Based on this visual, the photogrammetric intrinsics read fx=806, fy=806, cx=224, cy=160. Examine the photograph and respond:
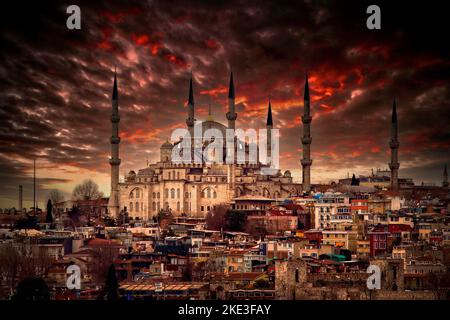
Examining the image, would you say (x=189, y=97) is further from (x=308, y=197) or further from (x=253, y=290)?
(x=253, y=290)

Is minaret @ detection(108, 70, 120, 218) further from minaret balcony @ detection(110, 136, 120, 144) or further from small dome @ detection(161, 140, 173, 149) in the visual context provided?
small dome @ detection(161, 140, 173, 149)

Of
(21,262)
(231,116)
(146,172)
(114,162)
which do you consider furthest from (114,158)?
(21,262)

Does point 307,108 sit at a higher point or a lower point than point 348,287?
higher

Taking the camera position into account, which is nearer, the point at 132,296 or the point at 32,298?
the point at 32,298

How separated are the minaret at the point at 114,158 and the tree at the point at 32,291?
8893mm

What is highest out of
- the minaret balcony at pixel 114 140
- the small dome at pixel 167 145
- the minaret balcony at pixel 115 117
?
the minaret balcony at pixel 115 117

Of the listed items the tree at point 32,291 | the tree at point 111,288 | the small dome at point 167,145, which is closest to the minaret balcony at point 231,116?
the small dome at point 167,145

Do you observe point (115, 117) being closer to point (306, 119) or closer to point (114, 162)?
point (114, 162)

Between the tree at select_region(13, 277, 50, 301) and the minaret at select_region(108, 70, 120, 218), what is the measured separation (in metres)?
8.89

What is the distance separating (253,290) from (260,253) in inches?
135

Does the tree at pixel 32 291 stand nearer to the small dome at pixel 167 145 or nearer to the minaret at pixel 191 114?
the minaret at pixel 191 114

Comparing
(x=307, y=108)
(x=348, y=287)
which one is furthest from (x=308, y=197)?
(x=348, y=287)

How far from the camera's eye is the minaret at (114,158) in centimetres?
2067

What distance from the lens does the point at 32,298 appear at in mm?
9961
